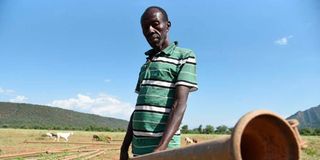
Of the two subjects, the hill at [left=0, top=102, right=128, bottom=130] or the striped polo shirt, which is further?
the hill at [left=0, top=102, right=128, bottom=130]

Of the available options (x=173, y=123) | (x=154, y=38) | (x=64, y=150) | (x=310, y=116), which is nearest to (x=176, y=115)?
(x=173, y=123)

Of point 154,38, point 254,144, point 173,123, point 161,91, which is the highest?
point 154,38

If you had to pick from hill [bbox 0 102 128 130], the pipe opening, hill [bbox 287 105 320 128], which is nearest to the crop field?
the pipe opening

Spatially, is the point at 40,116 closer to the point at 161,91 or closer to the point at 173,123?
the point at 161,91

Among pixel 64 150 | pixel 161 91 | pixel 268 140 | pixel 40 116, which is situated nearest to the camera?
pixel 268 140

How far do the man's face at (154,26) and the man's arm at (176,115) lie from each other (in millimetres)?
279

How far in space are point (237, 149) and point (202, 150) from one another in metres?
0.14

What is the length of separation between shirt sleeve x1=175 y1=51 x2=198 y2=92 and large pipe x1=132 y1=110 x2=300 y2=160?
0.64 m

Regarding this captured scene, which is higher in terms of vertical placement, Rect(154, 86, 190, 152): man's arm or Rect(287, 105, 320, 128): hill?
Rect(287, 105, 320, 128): hill

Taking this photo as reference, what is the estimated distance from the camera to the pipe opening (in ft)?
3.37

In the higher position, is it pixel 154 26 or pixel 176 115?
pixel 154 26

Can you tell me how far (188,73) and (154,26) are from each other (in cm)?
28

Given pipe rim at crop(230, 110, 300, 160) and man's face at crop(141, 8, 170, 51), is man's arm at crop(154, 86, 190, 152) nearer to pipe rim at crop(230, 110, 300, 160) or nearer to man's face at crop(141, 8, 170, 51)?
man's face at crop(141, 8, 170, 51)

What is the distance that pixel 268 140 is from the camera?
3.56 feet
